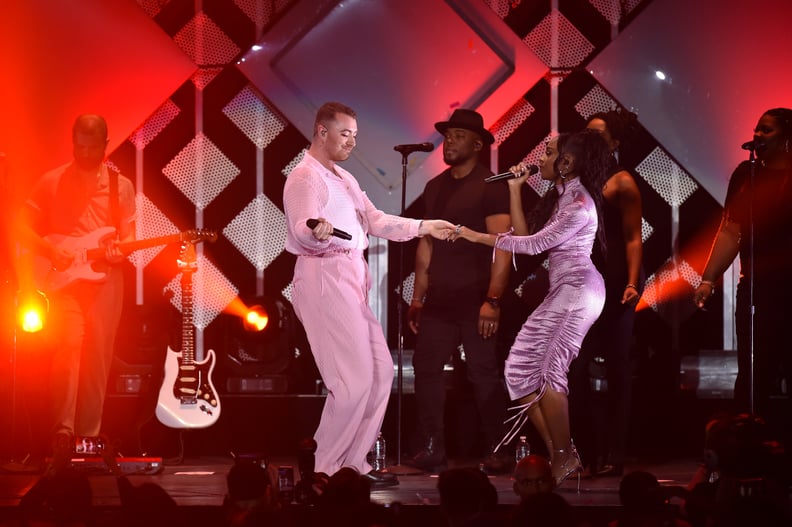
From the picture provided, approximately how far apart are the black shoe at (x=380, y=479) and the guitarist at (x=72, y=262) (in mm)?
1652

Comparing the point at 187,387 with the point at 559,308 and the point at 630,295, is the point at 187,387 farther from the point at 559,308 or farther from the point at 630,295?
the point at 630,295

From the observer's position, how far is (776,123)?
5.35 metres

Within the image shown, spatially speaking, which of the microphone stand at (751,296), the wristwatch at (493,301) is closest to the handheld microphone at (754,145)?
the microphone stand at (751,296)

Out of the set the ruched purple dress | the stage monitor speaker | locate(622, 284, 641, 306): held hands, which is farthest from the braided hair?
the stage monitor speaker

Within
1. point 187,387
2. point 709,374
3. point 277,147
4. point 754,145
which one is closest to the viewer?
point 754,145

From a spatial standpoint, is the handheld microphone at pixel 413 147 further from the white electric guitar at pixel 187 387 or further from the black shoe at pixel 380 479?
the black shoe at pixel 380 479

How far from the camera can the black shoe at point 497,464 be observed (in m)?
6.02

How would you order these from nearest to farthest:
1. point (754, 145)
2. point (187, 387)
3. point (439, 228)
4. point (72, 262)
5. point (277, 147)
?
point (754, 145) → point (439, 228) → point (72, 262) → point (187, 387) → point (277, 147)

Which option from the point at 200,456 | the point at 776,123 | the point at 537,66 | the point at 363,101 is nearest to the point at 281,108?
the point at 363,101

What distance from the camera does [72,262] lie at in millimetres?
6180

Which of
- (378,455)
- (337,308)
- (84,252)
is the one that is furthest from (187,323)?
(337,308)

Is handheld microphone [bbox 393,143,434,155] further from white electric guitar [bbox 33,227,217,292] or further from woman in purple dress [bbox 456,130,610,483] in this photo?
white electric guitar [bbox 33,227,217,292]

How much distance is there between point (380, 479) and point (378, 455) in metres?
0.94

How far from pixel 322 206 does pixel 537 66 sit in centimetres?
262
